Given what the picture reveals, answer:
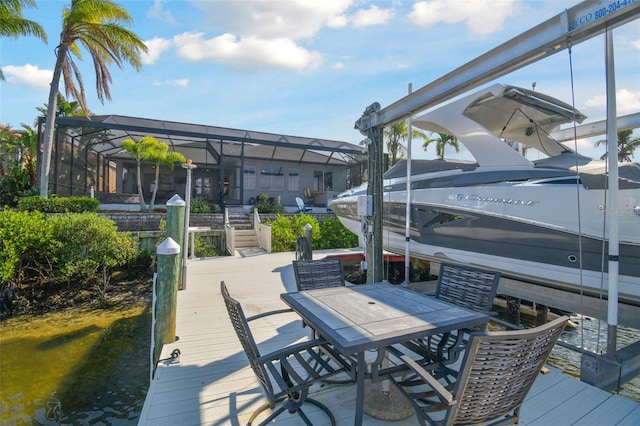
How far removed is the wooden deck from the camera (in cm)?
234

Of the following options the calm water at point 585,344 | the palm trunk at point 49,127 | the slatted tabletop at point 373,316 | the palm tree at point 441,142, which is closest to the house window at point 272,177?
the palm tree at point 441,142

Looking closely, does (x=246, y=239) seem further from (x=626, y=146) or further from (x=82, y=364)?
(x=626, y=146)

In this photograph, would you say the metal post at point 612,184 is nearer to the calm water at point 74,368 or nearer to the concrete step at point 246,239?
the calm water at point 74,368

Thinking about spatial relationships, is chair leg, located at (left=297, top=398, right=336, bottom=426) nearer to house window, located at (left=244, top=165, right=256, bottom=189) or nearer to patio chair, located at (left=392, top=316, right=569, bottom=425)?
patio chair, located at (left=392, top=316, right=569, bottom=425)

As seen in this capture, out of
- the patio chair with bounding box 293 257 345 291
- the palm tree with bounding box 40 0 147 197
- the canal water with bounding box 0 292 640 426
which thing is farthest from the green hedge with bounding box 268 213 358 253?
the palm tree with bounding box 40 0 147 197

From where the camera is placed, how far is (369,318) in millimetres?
2223

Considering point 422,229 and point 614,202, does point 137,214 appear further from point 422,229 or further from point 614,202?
point 614,202

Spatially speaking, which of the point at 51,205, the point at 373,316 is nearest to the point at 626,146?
the point at 373,316

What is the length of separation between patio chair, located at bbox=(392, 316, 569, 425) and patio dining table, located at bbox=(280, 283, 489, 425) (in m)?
0.29

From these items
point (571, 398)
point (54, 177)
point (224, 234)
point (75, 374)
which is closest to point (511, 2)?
point (571, 398)

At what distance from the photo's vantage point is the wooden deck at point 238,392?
2.34m

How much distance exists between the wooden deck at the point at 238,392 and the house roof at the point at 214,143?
11.4 m

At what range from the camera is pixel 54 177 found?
40.7 feet

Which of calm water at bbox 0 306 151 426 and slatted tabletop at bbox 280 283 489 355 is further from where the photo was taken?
calm water at bbox 0 306 151 426
